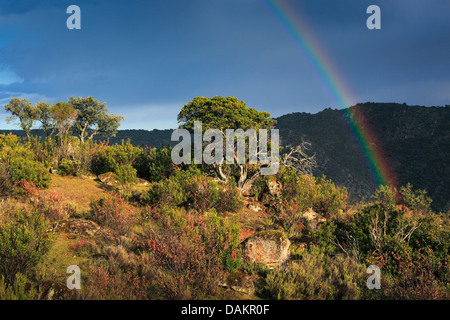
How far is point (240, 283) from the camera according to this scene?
5406 mm

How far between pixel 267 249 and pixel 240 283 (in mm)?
1691

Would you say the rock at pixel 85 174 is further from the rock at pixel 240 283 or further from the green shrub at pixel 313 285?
the green shrub at pixel 313 285

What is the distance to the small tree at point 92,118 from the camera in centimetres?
4138

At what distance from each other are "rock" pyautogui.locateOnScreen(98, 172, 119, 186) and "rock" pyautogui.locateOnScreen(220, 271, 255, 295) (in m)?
12.1

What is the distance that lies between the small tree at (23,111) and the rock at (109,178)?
29458 millimetres

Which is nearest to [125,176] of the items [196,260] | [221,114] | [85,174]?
[85,174]

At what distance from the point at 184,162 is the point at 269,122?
7.00 metres

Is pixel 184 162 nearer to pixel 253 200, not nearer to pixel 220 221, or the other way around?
pixel 253 200

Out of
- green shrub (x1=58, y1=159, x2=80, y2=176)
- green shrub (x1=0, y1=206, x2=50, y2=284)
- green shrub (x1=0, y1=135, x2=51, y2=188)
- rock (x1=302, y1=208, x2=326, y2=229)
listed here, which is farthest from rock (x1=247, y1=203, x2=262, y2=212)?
green shrub (x1=58, y1=159, x2=80, y2=176)

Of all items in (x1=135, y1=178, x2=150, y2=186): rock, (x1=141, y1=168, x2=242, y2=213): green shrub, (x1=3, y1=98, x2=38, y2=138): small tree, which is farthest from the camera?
(x1=3, y1=98, x2=38, y2=138): small tree

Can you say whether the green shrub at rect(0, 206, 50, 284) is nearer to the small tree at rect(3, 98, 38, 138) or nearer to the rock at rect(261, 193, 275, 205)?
the rock at rect(261, 193, 275, 205)

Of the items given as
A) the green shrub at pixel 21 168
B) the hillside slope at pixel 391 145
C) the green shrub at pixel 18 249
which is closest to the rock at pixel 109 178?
the green shrub at pixel 21 168

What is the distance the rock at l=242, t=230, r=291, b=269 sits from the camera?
22.1 feet

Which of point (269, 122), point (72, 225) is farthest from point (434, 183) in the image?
point (72, 225)
